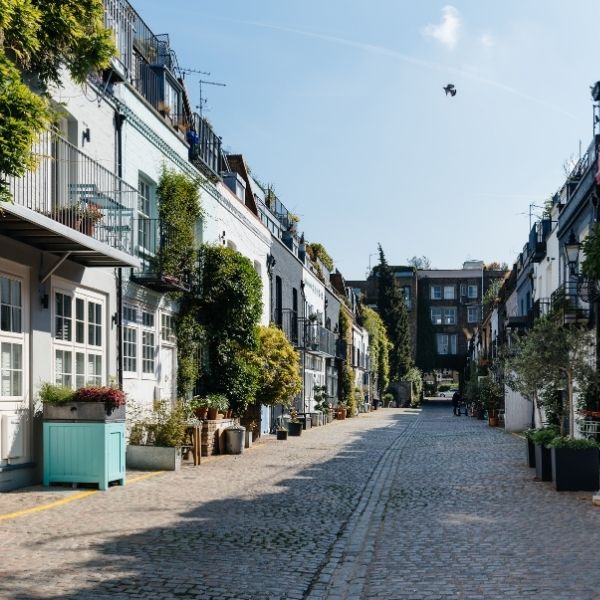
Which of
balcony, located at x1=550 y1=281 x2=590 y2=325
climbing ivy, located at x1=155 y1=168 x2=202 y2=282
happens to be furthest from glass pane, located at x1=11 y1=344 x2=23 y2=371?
balcony, located at x1=550 y1=281 x2=590 y2=325

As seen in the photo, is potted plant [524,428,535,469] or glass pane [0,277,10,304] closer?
glass pane [0,277,10,304]

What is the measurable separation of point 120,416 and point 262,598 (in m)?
6.60

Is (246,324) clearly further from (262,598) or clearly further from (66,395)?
(262,598)

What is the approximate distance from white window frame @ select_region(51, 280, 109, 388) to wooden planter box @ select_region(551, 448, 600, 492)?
7209mm

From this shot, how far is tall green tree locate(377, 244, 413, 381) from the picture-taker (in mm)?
70875

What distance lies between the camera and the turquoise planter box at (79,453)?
12047 millimetres

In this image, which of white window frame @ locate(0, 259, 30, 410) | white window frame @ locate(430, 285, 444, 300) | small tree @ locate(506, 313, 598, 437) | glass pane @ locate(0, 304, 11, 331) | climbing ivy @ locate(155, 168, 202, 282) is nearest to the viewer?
glass pane @ locate(0, 304, 11, 331)

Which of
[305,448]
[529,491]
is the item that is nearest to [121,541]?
[529,491]

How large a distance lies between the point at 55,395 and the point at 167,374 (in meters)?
5.66

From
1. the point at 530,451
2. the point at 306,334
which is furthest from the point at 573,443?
the point at 306,334

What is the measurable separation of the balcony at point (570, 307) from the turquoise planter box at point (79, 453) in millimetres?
11269

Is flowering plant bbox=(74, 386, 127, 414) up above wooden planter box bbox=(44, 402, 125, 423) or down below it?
above

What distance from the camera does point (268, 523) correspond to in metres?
9.62

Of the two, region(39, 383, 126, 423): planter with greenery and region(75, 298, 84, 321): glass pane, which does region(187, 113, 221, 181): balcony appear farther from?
region(39, 383, 126, 423): planter with greenery
